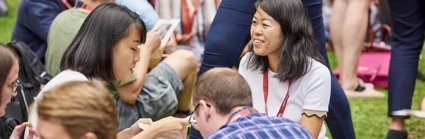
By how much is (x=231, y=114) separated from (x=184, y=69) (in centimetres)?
228

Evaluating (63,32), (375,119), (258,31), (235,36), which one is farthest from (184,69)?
(258,31)

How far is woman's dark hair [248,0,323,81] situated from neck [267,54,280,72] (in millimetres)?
50

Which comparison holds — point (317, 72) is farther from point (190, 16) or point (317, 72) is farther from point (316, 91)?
point (190, 16)

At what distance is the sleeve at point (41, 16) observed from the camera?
5438 mm

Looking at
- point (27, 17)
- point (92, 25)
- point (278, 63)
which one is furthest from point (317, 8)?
point (27, 17)

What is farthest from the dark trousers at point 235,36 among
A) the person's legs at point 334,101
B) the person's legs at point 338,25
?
the person's legs at point 338,25

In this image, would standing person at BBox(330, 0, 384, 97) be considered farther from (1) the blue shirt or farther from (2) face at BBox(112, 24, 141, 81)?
(1) the blue shirt

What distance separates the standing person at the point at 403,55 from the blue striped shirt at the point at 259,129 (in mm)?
2145

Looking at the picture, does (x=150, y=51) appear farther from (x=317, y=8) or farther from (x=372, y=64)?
(x=372, y=64)

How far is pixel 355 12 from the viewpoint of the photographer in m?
6.54

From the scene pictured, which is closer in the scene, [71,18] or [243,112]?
[243,112]

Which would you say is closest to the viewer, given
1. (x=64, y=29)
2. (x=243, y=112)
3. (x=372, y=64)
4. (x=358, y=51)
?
(x=243, y=112)

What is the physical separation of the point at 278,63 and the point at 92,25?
2.75ft

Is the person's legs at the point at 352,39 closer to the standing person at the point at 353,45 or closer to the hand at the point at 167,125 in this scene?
the standing person at the point at 353,45
